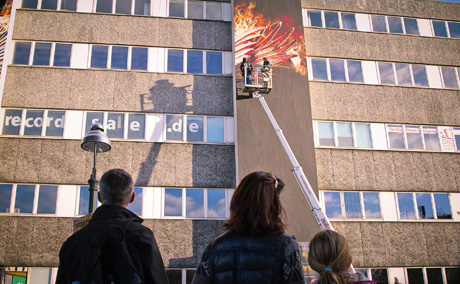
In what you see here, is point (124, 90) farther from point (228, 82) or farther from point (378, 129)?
point (378, 129)

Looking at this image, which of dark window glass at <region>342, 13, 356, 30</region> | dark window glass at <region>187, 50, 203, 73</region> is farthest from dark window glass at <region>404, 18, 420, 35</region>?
dark window glass at <region>187, 50, 203, 73</region>

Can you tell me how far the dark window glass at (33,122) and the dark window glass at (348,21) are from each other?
47.9 feet

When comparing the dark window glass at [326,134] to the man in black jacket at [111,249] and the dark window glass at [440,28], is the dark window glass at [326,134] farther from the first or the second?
the man in black jacket at [111,249]

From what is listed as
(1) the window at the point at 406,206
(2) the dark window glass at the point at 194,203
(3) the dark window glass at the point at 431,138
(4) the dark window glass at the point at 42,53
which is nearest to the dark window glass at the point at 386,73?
(3) the dark window glass at the point at 431,138

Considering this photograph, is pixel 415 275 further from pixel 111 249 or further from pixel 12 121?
pixel 111 249

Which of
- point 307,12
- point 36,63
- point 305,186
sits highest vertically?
point 307,12

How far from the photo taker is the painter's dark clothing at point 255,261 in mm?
2703

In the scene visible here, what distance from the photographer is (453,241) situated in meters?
18.8

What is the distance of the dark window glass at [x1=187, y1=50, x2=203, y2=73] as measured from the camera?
19.5 metres

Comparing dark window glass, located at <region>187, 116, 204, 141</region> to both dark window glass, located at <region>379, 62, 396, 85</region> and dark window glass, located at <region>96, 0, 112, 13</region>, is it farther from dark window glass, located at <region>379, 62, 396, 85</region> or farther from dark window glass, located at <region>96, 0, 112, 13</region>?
dark window glass, located at <region>379, 62, 396, 85</region>

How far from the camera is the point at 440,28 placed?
Answer: 22453mm

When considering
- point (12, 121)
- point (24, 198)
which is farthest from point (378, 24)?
point (24, 198)

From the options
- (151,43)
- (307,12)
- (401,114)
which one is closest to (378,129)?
(401,114)

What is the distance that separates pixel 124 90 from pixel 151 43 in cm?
256
